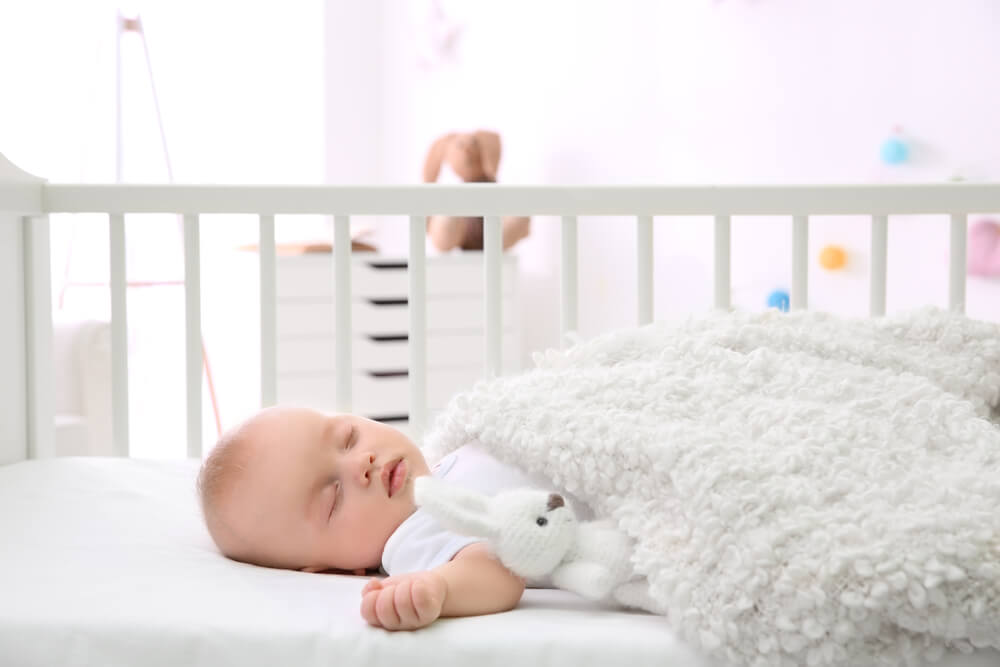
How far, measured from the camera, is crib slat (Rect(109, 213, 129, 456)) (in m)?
1.29

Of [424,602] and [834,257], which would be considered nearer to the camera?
[424,602]

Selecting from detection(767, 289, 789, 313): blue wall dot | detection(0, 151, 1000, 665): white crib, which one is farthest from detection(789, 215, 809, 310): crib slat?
detection(767, 289, 789, 313): blue wall dot

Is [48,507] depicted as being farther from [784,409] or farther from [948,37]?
[948,37]

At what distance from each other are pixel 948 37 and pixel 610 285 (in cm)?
114

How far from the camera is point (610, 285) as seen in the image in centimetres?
279

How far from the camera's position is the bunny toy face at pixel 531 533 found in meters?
0.79

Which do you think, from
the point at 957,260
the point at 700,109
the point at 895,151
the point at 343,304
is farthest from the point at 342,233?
the point at 700,109

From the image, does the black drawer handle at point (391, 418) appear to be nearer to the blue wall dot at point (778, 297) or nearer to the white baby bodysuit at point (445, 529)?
the blue wall dot at point (778, 297)

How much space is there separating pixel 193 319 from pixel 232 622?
0.61 m

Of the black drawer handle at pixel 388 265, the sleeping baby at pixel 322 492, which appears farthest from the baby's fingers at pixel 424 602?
the black drawer handle at pixel 388 265

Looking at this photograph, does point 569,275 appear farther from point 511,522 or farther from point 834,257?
point 834,257

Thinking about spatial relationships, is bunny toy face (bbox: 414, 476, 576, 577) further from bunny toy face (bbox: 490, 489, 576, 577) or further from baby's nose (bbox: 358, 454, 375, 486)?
baby's nose (bbox: 358, 454, 375, 486)

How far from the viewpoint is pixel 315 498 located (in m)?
0.93

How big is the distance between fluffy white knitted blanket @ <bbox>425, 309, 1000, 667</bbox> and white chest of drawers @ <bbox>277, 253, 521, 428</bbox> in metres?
1.72
